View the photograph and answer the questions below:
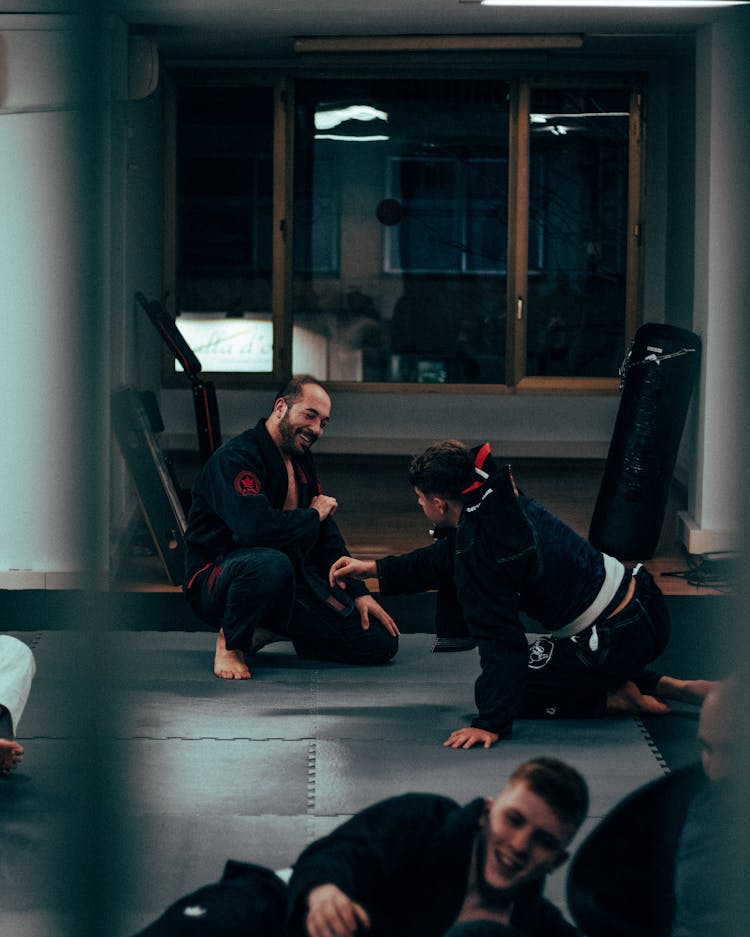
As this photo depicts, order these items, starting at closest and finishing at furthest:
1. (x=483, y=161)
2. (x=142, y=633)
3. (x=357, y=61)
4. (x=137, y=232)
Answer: (x=142, y=633) → (x=137, y=232) → (x=357, y=61) → (x=483, y=161)

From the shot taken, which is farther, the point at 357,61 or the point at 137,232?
the point at 357,61

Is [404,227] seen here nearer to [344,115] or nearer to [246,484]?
[344,115]

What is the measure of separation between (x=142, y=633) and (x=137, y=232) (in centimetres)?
240

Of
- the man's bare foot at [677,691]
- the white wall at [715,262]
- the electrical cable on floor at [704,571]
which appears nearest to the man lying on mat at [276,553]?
the man's bare foot at [677,691]

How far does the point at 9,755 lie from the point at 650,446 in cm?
303

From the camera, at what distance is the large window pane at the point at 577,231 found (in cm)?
752

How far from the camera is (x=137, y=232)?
627 cm

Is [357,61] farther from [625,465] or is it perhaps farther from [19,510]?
[19,510]

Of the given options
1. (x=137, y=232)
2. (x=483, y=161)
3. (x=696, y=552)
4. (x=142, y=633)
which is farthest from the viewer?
(x=483, y=161)

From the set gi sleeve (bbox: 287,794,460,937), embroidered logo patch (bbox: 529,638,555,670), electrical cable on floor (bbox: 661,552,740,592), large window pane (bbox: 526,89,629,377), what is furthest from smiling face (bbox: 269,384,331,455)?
large window pane (bbox: 526,89,629,377)

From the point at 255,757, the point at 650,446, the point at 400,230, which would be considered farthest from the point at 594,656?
the point at 400,230

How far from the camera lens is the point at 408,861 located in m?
1.92

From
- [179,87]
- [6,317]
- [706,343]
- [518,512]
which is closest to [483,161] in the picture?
[179,87]

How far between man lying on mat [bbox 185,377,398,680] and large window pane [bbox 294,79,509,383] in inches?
149
